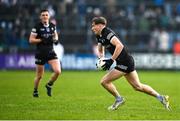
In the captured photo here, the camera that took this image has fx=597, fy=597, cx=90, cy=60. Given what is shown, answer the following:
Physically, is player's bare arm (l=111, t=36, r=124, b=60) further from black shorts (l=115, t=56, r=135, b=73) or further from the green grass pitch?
the green grass pitch

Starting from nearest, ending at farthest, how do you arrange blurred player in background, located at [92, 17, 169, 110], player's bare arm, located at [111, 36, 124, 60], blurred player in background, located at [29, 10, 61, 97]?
player's bare arm, located at [111, 36, 124, 60]
blurred player in background, located at [92, 17, 169, 110]
blurred player in background, located at [29, 10, 61, 97]

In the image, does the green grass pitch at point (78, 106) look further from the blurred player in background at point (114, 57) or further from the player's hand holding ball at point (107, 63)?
the player's hand holding ball at point (107, 63)

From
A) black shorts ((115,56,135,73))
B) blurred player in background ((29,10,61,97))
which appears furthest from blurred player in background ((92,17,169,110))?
blurred player in background ((29,10,61,97))

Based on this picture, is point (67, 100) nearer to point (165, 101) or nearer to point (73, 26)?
point (165, 101)

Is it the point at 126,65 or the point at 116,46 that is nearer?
the point at 116,46

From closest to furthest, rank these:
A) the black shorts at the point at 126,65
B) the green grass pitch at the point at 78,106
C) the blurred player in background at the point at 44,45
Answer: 1. the green grass pitch at the point at 78,106
2. the black shorts at the point at 126,65
3. the blurred player in background at the point at 44,45

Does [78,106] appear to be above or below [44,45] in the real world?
below

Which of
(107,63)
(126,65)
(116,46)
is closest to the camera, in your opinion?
A: (116,46)

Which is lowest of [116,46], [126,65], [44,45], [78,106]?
[78,106]

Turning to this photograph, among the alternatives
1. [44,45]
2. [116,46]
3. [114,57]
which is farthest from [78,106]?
[44,45]

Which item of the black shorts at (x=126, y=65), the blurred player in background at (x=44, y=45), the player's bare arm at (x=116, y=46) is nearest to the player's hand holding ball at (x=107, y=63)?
the player's bare arm at (x=116, y=46)

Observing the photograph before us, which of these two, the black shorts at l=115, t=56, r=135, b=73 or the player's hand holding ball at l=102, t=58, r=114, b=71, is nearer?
the player's hand holding ball at l=102, t=58, r=114, b=71

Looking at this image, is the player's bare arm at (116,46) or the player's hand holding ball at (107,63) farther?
the player's hand holding ball at (107,63)

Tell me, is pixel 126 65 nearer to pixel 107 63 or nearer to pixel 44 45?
pixel 107 63
